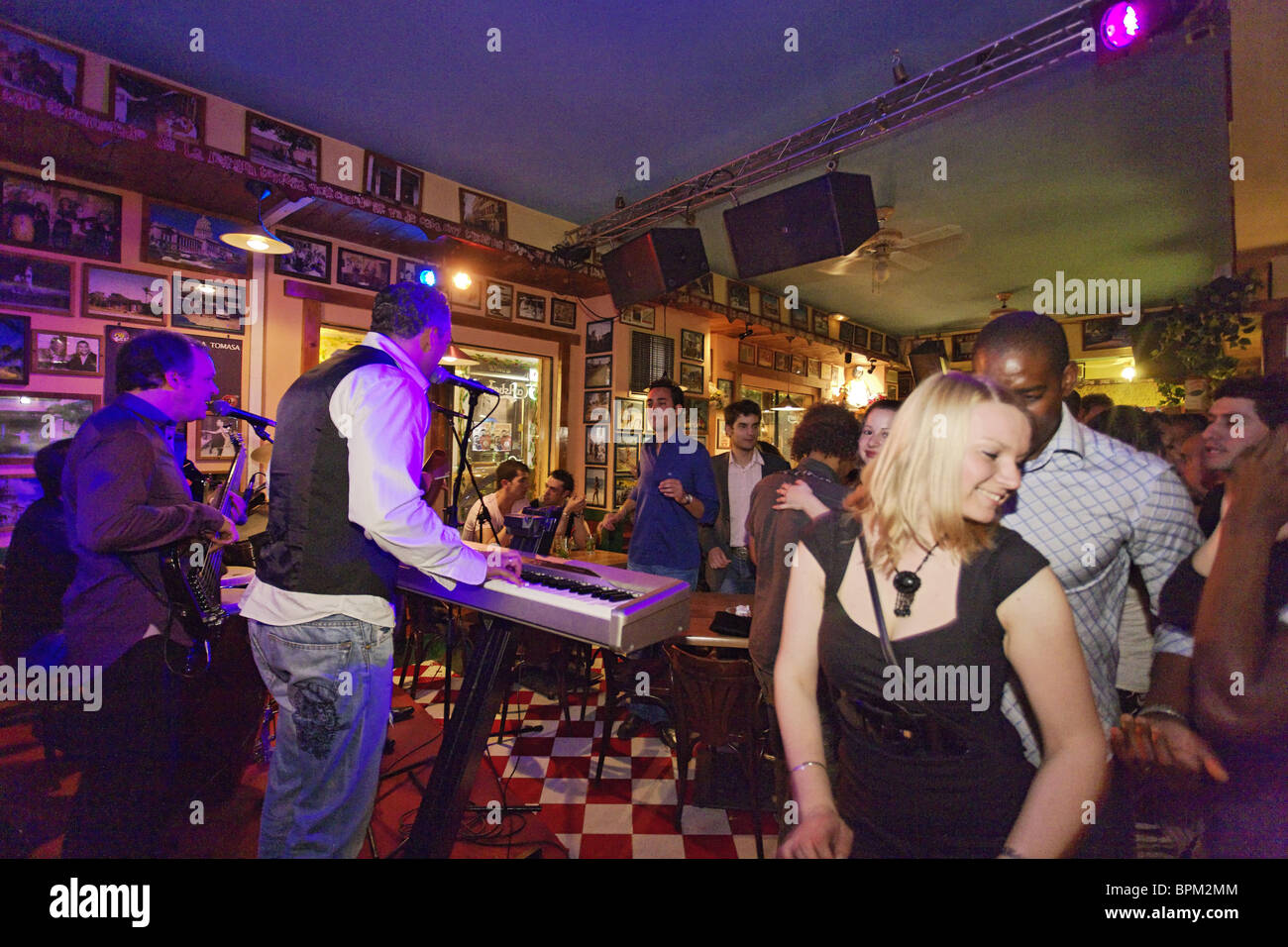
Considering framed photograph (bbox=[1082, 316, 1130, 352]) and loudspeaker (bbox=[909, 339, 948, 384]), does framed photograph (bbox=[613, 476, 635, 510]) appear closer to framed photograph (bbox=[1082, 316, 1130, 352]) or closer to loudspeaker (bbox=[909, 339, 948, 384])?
loudspeaker (bbox=[909, 339, 948, 384])

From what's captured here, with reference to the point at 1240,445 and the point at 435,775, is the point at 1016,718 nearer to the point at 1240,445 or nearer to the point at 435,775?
the point at 1240,445

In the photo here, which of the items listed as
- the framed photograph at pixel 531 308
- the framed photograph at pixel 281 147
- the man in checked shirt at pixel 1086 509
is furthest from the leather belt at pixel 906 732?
the framed photograph at pixel 531 308

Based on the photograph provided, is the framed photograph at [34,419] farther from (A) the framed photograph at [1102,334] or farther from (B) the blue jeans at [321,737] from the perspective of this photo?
(A) the framed photograph at [1102,334]

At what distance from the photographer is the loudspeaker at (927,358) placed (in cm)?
892

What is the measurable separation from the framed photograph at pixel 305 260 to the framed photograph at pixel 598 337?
9.22 feet

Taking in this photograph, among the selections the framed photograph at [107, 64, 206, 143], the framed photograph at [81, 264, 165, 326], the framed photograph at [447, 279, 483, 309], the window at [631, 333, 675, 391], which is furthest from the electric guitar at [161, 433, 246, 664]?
the window at [631, 333, 675, 391]

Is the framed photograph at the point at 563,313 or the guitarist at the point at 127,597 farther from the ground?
the framed photograph at the point at 563,313

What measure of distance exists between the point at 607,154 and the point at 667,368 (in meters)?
2.98

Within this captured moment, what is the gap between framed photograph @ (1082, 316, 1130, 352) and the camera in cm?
848

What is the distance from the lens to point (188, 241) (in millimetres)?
4027

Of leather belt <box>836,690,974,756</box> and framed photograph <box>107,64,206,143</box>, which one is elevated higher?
framed photograph <box>107,64,206,143</box>

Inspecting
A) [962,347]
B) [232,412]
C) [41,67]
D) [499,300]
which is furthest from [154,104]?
[962,347]

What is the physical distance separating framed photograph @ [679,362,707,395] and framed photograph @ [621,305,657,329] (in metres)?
0.79

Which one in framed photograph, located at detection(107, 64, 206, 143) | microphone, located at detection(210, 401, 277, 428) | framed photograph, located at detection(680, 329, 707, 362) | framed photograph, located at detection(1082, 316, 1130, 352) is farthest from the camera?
framed photograph, located at detection(1082, 316, 1130, 352)
